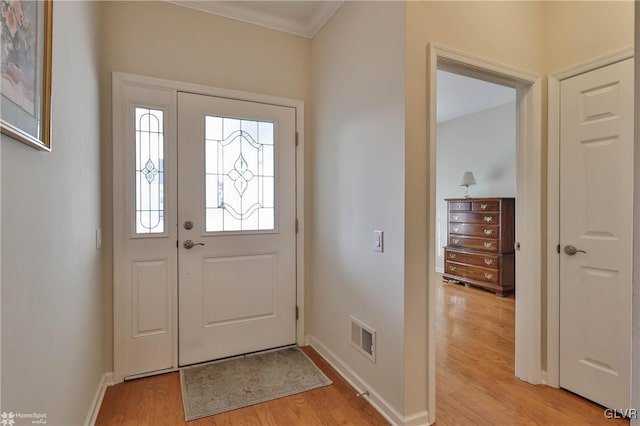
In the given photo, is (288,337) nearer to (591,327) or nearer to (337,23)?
(591,327)

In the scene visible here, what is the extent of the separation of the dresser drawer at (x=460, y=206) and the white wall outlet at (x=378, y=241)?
343cm

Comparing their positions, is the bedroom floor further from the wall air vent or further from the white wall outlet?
the white wall outlet

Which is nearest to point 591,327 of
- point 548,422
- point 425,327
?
point 548,422

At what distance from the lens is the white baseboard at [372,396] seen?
1723 millimetres

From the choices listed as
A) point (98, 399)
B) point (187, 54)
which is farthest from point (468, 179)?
point (98, 399)

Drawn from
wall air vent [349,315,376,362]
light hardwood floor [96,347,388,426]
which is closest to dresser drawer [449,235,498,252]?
wall air vent [349,315,376,362]

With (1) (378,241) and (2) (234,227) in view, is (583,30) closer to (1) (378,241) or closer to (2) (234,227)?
(1) (378,241)

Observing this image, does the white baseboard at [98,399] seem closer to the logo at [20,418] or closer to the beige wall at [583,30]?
the logo at [20,418]

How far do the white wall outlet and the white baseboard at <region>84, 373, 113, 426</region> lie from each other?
5.88ft

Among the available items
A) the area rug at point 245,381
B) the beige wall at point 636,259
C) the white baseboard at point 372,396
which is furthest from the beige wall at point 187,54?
the beige wall at point 636,259

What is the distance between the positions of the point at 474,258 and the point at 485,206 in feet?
2.55

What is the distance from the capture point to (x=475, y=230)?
472cm

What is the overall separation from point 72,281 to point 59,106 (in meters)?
0.76

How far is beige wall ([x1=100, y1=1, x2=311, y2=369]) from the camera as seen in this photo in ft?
7.02
